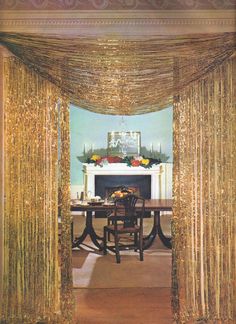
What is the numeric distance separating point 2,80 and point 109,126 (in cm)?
631

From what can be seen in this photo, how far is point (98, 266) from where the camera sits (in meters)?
5.47

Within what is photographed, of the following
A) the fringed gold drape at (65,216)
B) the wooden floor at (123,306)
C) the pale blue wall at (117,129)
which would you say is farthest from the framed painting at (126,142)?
the fringed gold drape at (65,216)

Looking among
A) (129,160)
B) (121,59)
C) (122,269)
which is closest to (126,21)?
(121,59)

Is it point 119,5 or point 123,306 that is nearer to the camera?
point 119,5

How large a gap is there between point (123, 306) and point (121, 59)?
7.63ft

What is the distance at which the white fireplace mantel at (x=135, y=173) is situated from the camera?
947 centimetres

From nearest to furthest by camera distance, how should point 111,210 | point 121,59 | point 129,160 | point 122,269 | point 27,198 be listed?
point 121,59 < point 27,198 < point 122,269 < point 111,210 < point 129,160

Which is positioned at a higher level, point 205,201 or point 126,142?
point 126,142

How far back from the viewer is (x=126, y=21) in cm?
339

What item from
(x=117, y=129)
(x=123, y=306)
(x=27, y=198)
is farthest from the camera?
(x=117, y=129)

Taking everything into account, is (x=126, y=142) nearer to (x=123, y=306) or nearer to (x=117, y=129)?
(x=117, y=129)

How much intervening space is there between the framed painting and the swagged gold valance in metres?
6.20

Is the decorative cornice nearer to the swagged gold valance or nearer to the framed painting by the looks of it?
the swagged gold valance

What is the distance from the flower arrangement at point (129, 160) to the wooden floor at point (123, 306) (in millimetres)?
4921
